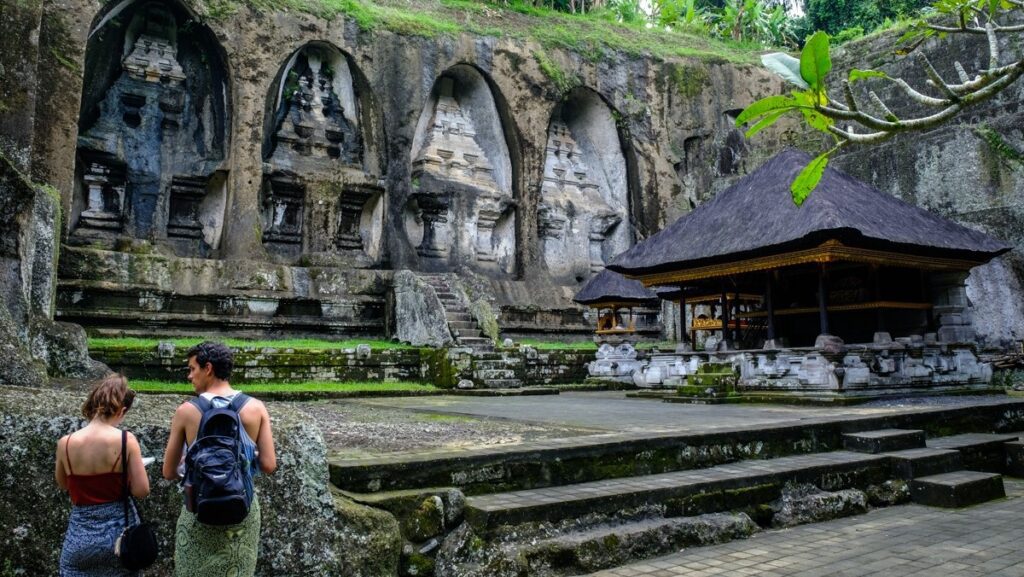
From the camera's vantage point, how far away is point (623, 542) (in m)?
4.14

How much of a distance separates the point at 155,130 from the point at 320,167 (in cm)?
400

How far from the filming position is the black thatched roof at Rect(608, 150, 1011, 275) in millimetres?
10758

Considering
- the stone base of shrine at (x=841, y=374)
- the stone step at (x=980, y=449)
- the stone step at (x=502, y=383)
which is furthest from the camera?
the stone step at (x=502, y=383)

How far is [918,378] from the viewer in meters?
11.3

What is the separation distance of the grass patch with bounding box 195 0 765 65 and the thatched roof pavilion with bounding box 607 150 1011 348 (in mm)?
10576

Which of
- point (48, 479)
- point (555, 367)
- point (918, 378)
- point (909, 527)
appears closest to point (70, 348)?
point (48, 479)

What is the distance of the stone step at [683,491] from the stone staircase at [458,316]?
857 cm

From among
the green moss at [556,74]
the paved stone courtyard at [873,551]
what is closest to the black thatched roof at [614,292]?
the green moss at [556,74]

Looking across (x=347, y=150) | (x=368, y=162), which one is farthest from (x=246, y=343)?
(x=347, y=150)

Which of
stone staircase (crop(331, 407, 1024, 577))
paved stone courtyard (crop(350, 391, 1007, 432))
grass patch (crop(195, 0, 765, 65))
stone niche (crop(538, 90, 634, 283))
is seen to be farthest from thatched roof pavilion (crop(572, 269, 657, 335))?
stone staircase (crop(331, 407, 1024, 577))

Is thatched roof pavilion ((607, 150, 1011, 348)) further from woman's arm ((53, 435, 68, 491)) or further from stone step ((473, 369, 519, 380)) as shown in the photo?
woman's arm ((53, 435, 68, 491))

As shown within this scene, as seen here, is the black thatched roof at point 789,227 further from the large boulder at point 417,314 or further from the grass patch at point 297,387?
the grass patch at point 297,387

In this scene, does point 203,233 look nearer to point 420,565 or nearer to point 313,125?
point 313,125

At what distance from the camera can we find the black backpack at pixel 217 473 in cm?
255
